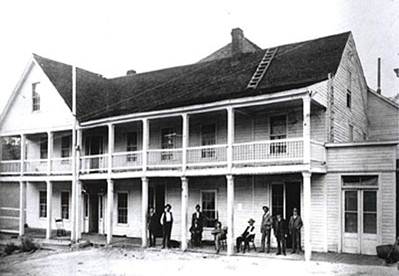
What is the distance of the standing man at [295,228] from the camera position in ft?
49.7

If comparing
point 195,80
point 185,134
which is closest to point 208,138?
point 185,134

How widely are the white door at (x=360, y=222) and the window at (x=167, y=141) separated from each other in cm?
820

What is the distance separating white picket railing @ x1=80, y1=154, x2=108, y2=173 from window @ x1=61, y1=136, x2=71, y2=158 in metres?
2.42

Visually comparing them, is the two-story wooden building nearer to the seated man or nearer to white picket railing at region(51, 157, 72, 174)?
white picket railing at region(51, 157, 72, 174)

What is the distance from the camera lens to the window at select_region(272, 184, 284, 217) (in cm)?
1722

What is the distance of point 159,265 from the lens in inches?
560

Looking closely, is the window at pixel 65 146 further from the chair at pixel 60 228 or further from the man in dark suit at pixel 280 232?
the man in dark suit at pixel 280 232

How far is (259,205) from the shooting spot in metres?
17.7

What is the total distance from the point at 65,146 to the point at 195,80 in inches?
326

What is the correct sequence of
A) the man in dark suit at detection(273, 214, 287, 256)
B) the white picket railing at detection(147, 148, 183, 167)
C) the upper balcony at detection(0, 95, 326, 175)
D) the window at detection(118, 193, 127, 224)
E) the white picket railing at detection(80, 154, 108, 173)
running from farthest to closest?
1. the window at detection(118, 193, 127, 224)
2. the white picket railing at detection(80, 154, 108, 173)
3. the white picket railing at detection(147, 148, 183, 167)
4. the upper balcony at detection(0, 95, 326, 175)
5. the man in dark suit at detection(273, 214, 287, 256)

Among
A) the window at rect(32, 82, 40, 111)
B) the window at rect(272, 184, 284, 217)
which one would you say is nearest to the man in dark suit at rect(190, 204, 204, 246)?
the window at rect(272, 184, 284, 217)

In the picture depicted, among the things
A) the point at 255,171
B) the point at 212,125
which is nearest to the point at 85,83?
the point at 212,125

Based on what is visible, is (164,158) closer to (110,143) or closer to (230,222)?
(110,143)

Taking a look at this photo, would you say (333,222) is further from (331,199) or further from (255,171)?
(255,171)
